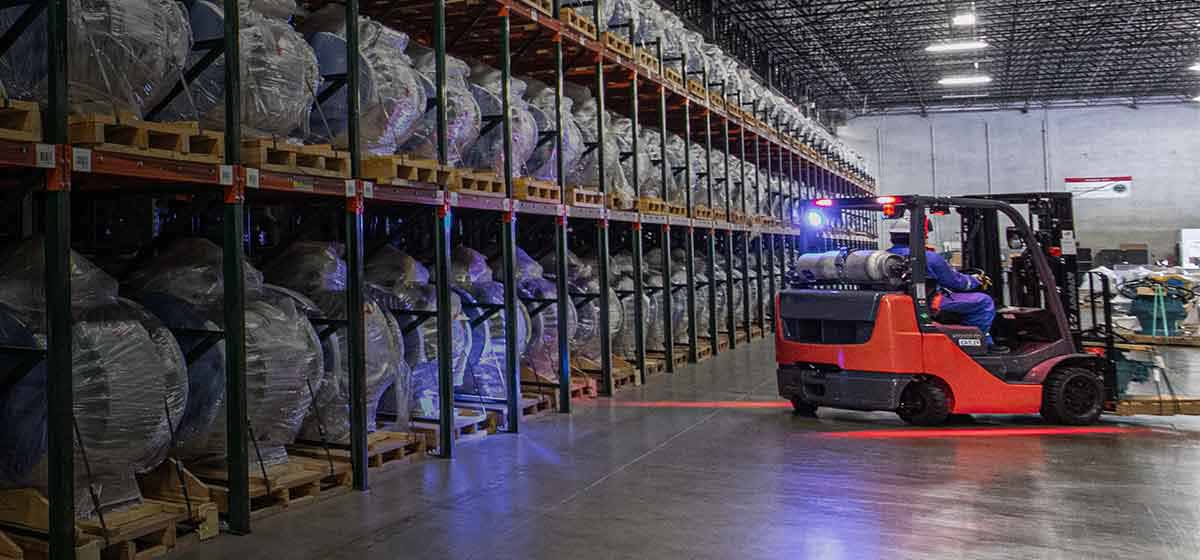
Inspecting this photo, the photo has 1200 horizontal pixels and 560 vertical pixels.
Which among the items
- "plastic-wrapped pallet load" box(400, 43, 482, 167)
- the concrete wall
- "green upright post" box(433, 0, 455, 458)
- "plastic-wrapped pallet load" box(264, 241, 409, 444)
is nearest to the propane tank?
"plastic-wrapped pallet load" box(400, 43, 482, 167)

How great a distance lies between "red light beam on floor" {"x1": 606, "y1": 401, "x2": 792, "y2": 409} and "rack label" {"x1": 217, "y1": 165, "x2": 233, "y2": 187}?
516 cm

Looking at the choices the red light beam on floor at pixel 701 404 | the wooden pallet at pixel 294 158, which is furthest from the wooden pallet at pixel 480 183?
the red light beam on floor at pixel 701 404

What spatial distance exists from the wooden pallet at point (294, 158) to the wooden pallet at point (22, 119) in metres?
1.29

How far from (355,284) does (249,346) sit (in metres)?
0.81

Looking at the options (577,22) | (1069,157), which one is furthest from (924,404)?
(1069,157)

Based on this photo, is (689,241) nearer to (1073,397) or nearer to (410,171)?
(1073,397)

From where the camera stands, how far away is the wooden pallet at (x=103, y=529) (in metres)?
4.18

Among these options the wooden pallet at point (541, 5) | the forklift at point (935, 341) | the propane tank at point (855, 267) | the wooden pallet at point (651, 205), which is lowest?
the forklift at point (935, 341)

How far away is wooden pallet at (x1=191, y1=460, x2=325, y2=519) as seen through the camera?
5177 millimetres

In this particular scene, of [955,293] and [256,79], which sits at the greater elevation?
[256,79]

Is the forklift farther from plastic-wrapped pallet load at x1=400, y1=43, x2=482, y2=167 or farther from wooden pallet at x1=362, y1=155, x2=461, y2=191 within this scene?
wooden pallet at x1=362, y1=155, x2=461, y2=191

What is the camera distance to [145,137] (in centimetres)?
428

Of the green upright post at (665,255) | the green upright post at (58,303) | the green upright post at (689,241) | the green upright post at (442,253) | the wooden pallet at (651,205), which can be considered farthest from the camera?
the green upright post at (689,241)

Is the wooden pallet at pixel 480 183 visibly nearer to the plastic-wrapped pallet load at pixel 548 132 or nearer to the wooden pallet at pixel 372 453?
the plastic-wrapped pallet load at pixel 548 132
